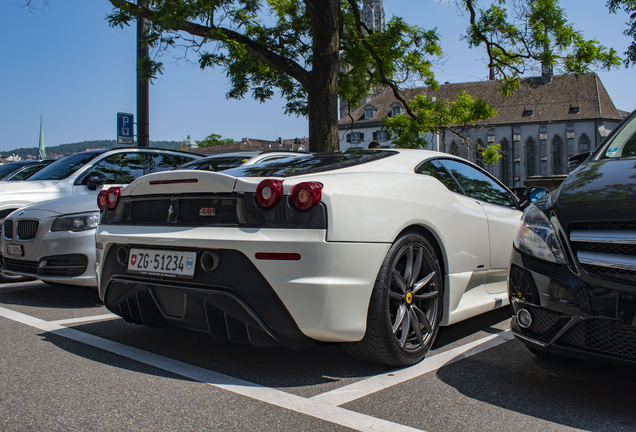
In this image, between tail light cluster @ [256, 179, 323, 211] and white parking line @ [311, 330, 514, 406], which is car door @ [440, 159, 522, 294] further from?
tail light cluster @ [256, 179, 323, 211]

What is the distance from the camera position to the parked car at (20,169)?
10.0 metres

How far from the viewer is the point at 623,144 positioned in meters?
3.69

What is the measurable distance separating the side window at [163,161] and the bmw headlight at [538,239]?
568 cm

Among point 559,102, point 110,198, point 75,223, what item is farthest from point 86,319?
point 559,102

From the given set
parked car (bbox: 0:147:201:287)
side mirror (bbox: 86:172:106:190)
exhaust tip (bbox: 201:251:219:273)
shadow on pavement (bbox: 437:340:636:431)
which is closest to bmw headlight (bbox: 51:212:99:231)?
parked car (bbox: 0:147:201:287)

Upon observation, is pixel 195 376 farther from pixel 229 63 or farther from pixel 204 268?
pixel 229 63

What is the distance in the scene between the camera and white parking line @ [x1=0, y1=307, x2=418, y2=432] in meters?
2.42

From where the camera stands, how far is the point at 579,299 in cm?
251

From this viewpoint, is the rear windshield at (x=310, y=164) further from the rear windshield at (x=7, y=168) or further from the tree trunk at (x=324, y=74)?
the rear windshield at (x=7, y=168)

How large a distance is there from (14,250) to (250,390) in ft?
12.7

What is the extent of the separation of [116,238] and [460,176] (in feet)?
8.00

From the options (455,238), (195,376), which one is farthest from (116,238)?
(455,238)

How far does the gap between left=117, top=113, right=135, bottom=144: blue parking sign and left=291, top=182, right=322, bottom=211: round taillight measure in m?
11.4

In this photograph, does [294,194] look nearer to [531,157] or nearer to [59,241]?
[59,241]
